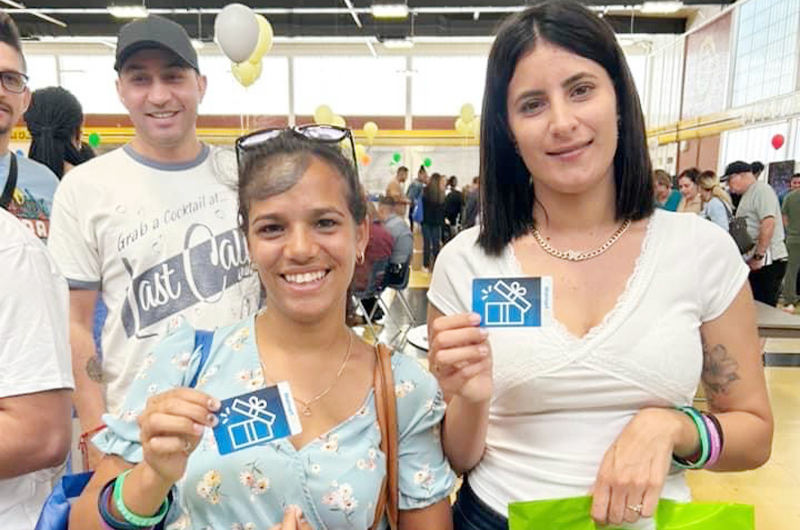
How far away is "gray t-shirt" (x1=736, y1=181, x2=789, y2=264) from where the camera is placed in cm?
629

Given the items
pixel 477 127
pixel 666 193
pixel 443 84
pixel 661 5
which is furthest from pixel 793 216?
pixel 443 84

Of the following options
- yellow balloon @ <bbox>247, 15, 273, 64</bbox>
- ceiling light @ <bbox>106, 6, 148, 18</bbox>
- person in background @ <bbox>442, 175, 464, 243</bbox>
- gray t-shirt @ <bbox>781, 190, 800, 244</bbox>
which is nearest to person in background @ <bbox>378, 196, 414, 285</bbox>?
yellow balloon @ <bbox>247, 15, 273, 64</bbox>

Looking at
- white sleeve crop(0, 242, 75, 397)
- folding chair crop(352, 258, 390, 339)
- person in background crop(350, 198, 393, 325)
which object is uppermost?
white sleeve crop(0, 242, 75, 397)

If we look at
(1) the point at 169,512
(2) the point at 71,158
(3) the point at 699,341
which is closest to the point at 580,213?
(3) the point at 699,341

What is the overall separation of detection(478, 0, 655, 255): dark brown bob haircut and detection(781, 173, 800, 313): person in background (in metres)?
8.00

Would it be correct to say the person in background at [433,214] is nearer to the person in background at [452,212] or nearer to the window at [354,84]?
the person in background at [452,212]

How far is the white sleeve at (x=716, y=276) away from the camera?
115cm

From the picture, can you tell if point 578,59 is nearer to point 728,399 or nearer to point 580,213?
point 580,213

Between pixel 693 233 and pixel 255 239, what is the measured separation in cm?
86

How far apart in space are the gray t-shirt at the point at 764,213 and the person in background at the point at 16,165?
6.40 metres

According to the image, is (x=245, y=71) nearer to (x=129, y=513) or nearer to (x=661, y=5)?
(x=661, y=5)

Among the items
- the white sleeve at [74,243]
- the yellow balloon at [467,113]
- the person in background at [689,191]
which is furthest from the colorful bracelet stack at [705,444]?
the yellow balloon at [467,113]

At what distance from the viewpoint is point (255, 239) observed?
113 centimetres

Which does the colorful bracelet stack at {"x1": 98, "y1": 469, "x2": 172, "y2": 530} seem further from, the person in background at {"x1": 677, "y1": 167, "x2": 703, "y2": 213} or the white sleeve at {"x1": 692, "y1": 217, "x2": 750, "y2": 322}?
the person in background at {"x1": 677, "y1": 167, "x2": 703, "y2": 213}
